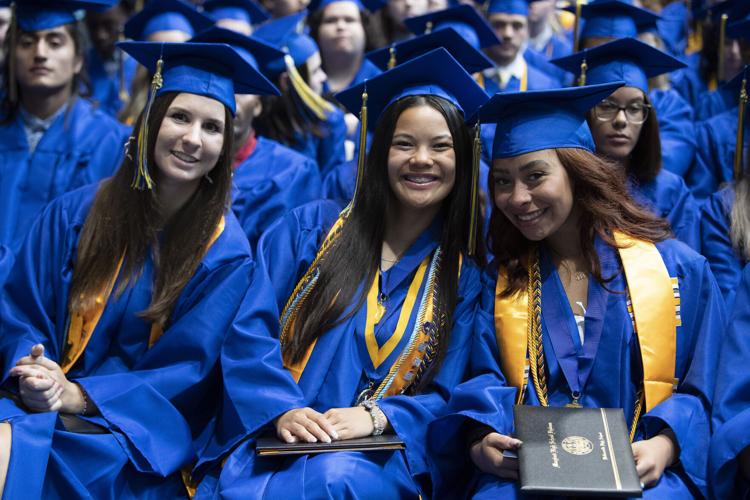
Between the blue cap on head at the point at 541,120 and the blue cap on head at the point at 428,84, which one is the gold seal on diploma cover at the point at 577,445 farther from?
the blue cap on head at the point at 428,84

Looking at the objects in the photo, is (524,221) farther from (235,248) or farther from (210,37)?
(210,37)

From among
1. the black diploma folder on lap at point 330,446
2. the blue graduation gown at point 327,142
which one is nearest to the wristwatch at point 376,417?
the black diploma folder on lap at point 330,446

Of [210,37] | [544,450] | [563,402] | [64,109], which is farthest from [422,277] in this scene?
[64,109]

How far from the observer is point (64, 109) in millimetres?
4320

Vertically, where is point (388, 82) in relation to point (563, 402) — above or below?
above

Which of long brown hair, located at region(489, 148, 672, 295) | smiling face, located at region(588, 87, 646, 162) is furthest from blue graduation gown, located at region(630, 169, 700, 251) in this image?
long brown hair, located at region(489, 148, 672, 295)

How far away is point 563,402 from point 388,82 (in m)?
1.19

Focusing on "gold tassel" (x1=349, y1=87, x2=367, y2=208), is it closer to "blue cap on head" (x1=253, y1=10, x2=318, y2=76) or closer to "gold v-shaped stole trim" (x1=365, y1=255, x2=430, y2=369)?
"gold v-shaped stole trim" (x1=365, y1=255, x2=430, y2=369)

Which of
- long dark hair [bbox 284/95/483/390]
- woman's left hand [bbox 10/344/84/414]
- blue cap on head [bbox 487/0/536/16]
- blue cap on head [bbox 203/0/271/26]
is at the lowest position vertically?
woman's left hand [bbox 10/344/84/414]

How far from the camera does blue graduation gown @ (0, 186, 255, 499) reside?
258 cm

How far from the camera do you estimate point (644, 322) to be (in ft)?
8.90

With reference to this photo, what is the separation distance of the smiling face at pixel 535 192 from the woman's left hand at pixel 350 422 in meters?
0.75

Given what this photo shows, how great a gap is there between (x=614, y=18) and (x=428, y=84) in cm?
161

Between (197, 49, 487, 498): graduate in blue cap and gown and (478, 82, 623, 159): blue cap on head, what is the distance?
0.24 metres
